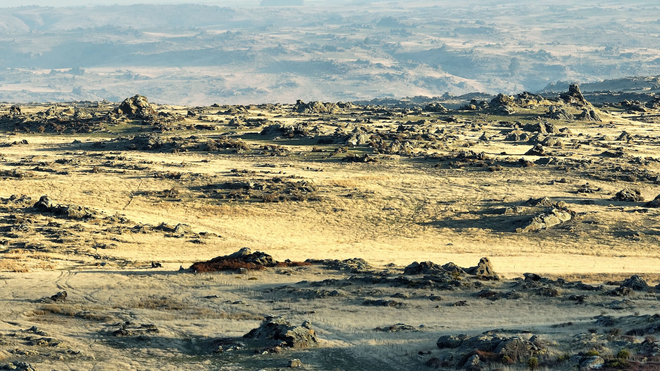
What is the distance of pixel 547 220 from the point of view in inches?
2320

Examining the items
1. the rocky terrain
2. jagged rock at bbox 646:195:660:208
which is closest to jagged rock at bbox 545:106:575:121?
the rocky terrain

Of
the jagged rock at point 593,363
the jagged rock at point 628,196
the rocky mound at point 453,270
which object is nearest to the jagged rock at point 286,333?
the jagged rock at point 593,363

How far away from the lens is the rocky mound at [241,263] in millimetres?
45281

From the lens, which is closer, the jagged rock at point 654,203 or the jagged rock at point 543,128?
the jagged rock at point 654,203

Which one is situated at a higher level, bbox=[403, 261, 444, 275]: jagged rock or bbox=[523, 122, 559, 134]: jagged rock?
bbox=[403, 261, 444, 275]: jagged rock

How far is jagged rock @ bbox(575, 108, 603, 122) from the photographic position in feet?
399

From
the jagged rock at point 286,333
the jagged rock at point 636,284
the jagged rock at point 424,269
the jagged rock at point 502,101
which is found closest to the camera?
the jagged rock at point 286,333

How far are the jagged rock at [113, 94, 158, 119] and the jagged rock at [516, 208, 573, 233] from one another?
70506mm

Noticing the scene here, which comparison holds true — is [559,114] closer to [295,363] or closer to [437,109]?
[437,109]

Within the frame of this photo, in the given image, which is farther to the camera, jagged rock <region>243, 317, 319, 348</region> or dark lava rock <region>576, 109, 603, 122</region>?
dark lava rock <region>576, 109, 603, 122</region>

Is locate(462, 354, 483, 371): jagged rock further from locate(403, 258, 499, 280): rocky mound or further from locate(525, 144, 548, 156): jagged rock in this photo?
locate(525, 144, 548, 156): jagged rock

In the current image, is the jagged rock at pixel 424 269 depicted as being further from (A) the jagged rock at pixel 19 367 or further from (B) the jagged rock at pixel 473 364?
(A) the jagged rock at pixel 19 367

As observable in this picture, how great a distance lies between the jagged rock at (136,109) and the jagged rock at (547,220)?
231 feet

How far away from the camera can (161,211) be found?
64562 millimetres
